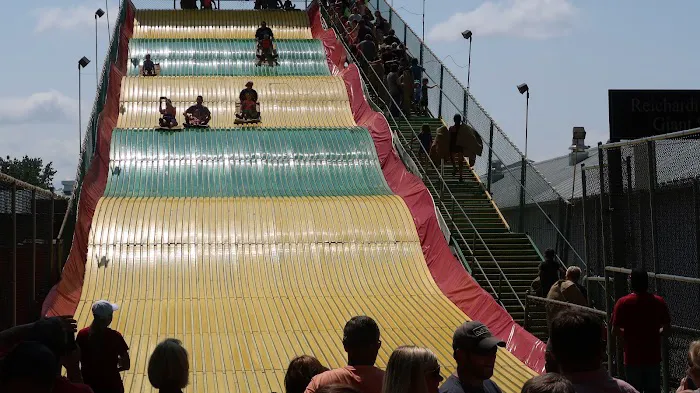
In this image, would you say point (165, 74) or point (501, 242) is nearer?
point (501, 242)

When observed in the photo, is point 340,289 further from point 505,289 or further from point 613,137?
point 613,137

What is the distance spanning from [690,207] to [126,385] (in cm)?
623

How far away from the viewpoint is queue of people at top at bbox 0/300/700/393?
4793mm

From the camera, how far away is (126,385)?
11.9 meters

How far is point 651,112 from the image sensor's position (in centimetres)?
1047

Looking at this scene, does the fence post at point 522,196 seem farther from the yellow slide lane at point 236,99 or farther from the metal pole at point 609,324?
the metal pole at point 609,324

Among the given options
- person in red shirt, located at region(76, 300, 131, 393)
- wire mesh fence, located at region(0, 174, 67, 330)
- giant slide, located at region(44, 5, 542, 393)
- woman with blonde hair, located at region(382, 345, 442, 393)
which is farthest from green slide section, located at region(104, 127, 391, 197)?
woman with blonde hair, located at region(382, 345, 442, 393)

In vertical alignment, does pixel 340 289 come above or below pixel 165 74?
below

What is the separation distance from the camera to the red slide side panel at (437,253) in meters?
13.8

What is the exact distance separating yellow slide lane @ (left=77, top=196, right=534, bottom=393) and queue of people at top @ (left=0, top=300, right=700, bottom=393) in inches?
221

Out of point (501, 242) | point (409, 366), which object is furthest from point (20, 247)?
point (501, 242)

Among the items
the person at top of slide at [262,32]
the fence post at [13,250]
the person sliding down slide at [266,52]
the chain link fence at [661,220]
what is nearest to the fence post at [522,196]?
the chain link fence at [661,220]

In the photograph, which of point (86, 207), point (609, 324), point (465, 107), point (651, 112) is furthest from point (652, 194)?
point (465, 107)

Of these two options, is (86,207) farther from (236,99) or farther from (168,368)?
(168,368)
